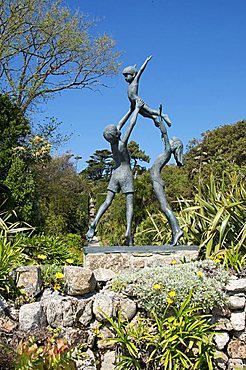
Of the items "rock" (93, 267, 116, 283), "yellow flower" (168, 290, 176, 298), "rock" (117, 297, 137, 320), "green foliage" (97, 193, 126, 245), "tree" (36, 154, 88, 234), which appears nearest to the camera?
"yellow flower" (168, 290, 176, 298)

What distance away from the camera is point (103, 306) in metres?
3.83

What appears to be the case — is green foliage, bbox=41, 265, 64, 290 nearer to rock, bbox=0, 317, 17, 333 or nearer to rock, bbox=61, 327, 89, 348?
rock, bbox=61, 327, 89, 348

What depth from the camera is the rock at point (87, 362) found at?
141 inches

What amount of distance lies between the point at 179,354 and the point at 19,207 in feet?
24.6

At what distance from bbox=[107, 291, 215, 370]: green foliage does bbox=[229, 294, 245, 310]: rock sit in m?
0.35

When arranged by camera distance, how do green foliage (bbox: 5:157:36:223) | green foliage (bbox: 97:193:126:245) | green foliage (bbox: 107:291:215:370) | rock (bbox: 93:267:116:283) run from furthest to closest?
green foliage (bbox: 5:157:36:223) → green foliage (bbox: 97:193:126:245) → rock (bbox: 93:267:116:283) → green foliage (bbox: 107:291:215:370)

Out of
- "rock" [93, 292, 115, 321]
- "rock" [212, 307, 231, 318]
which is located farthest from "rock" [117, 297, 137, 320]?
"rock" [212, 307, 231, 318]

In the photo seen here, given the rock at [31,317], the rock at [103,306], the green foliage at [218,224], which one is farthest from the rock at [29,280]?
the green foliage at [218,224]

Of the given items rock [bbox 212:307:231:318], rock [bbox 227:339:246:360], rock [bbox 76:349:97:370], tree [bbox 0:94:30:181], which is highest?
tree [bbox 0:94:30:181]

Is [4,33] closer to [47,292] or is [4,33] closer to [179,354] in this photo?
[47,292]

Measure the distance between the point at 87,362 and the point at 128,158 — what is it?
2.35m

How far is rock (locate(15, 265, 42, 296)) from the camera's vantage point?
3.91 metres

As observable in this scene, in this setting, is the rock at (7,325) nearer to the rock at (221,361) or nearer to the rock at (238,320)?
the rock at (221,361)

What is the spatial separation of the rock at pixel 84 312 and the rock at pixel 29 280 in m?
0.42
